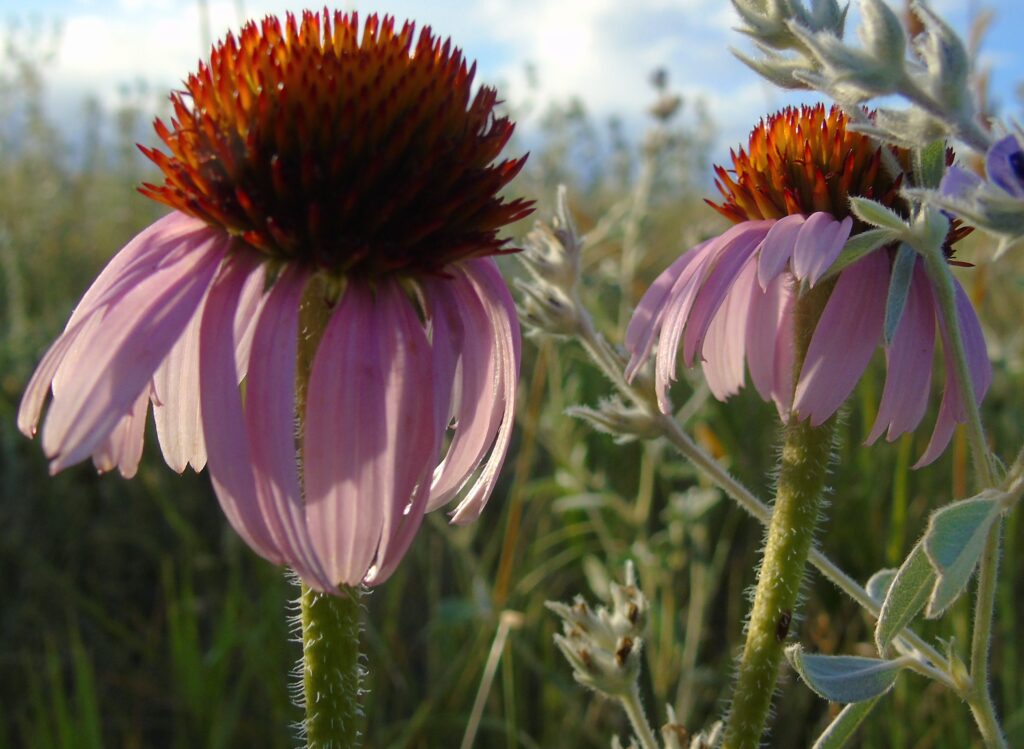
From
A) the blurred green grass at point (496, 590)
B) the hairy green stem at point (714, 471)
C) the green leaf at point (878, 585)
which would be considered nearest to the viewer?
the hairy green stem at point (714, 471)

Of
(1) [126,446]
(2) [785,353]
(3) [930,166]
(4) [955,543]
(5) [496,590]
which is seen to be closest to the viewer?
(4) [955,543]

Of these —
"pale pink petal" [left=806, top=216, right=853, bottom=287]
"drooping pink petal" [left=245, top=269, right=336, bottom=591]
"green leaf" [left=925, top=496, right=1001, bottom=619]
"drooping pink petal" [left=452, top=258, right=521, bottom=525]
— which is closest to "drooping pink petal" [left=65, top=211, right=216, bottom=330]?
"drooping pink petal" [left=245, top=269, right=336, bottom=591]

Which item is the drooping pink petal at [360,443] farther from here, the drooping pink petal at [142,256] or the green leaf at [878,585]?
the green leaf at [878,585]

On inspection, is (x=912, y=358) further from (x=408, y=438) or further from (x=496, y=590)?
(x=496, y=590)

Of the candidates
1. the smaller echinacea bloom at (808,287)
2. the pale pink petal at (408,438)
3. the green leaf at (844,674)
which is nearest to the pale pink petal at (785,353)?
the smaller echinacea bloom at (808,287)

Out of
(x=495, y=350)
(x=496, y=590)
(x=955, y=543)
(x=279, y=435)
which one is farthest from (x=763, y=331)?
(x=496, y=590)

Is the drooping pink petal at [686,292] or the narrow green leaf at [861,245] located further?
the drooping pink petal at [686,292]

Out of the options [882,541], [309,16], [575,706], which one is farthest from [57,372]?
[882,541]
